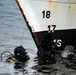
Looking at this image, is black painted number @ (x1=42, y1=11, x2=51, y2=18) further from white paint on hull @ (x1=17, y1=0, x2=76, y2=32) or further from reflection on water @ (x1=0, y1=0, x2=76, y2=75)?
reflection on water @ (x1=0, y1=0, x2=76, y2=75)

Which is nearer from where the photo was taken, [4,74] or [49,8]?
[4,74]

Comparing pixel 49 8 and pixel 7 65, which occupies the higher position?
pixel 49 8

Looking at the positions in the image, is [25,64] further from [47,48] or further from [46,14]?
[46,14]

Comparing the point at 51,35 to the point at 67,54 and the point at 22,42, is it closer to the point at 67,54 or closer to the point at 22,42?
the point at 67,54

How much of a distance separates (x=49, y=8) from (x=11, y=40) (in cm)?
688

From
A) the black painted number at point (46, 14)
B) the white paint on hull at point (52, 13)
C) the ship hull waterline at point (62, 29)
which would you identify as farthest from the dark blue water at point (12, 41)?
the black painted number at point (46, 14)

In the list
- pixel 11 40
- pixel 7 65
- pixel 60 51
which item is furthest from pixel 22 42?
pixel 7 65

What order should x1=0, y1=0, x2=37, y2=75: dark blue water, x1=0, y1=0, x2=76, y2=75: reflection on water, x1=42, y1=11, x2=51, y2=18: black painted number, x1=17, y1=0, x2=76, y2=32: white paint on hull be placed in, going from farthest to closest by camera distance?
x1=42, y1=11, x2=51, y2=18: black painted number, x1=17, y1=0, x2=76, y2=32: white paint on hull, x1=0, y1=0, x2=37, y2=75: dark blue water, x1=0, y1=0, x2=76, y2=75: reflection on water

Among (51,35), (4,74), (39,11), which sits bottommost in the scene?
(4,74)

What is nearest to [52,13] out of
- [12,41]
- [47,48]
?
[47,48]

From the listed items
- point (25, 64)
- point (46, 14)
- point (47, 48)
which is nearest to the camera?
point (25, 64)

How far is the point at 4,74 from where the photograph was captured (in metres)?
14.1

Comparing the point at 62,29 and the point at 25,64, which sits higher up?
the point at 62,29

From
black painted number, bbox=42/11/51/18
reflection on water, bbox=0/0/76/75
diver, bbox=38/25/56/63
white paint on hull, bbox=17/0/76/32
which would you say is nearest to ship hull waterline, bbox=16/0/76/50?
white paint on hull, bbox=17/0/76/32
